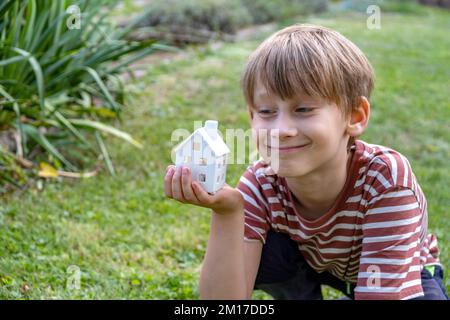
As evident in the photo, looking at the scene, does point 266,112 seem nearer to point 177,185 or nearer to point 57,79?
point 177,185

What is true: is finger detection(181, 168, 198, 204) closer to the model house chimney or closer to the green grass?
the model house chimney

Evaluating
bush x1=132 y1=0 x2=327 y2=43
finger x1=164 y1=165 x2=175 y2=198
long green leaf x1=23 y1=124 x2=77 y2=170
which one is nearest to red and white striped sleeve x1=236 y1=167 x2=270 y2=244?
finger x1=164 y1=165 x2=175 y2=198

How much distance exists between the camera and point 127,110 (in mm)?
4637

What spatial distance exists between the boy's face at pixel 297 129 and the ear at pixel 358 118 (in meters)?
0.09

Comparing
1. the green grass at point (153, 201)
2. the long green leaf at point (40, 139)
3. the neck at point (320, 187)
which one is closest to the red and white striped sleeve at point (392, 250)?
the neck at point (320, 187)

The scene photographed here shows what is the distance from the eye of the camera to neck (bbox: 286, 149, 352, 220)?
6.15ft

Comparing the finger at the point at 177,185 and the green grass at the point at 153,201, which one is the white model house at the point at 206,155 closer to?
the finger at the point at 177,185

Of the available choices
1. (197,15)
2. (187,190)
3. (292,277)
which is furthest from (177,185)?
(197,15)

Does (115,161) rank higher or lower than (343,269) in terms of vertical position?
higher

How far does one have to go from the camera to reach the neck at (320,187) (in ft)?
6.15
